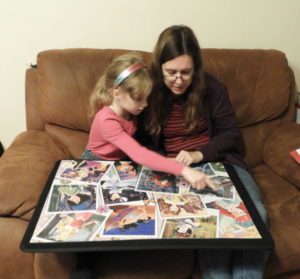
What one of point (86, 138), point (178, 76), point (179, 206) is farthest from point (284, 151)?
point (86, 138)

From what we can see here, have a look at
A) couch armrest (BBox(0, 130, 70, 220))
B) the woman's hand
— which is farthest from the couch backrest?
the woman's hand

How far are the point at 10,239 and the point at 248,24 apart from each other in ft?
5.34

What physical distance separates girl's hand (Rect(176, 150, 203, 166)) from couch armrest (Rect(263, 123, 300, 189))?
50cm

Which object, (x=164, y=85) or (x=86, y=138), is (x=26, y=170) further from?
(x=164, y=85)

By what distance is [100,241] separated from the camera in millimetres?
1035

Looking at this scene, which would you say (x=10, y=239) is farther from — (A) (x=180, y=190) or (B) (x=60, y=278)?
(A) (x=180, y=190)

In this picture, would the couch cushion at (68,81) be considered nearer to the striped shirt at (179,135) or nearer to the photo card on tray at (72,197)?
the striped shirt at (179,135)

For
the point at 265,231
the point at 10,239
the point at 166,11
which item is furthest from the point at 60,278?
the point at 166,11

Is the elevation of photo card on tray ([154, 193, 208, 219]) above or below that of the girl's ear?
below

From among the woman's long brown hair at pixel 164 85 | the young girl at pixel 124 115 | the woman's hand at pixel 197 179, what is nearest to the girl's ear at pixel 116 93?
the young girl at pixel 124 115

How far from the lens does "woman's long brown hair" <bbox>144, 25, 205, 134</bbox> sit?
1393mm

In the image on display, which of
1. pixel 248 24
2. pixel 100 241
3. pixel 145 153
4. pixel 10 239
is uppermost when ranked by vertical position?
pixel 248 24

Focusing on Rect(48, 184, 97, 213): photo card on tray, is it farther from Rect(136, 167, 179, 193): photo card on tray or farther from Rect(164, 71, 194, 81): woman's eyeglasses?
Rect(164, 71, 194, 81): woman's eyeglasses

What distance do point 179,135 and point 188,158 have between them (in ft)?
0.86
